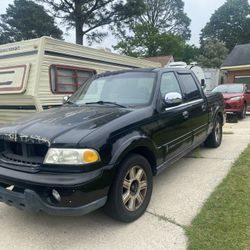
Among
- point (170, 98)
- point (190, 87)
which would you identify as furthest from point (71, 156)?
point (190, 87)

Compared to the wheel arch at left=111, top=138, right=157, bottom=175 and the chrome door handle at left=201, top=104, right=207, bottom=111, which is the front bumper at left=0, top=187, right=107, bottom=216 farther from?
the chrome door handle at left=201, top=104, right=207, bottom=111

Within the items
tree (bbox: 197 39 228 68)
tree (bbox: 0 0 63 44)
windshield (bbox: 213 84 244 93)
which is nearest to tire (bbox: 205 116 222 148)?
windshield (bbox: 213 84 244 93)

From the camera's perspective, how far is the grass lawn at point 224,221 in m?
3.32

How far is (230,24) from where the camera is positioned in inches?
2259

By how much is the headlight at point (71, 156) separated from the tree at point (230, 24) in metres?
57.4

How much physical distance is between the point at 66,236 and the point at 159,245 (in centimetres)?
104

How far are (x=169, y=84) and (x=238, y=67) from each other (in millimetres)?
19499

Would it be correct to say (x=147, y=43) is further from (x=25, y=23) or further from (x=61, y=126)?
(x=61, y=126)

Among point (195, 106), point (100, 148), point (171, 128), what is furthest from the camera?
point (195, 106)

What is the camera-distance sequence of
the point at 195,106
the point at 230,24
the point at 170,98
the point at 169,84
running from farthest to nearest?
the point at 230,24 < the point at 195,106 < the point at 169,84 < the point at 170,98

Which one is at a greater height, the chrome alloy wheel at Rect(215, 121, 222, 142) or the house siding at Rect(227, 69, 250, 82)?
the house siding at Rect(227, 69, 250, 82)

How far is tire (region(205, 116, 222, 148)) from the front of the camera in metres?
7.21

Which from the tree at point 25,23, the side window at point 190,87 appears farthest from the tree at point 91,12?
the side window at point 190,87

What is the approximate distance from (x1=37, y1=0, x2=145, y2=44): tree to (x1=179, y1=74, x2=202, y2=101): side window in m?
24.2
